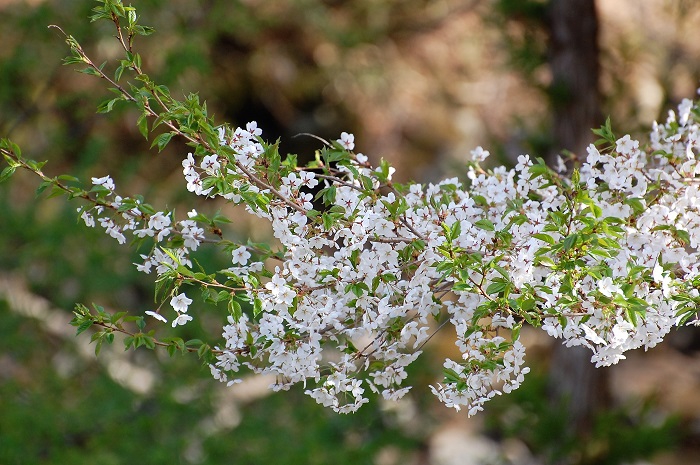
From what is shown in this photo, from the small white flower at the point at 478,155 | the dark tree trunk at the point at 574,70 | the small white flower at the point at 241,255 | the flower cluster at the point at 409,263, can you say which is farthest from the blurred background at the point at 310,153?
the small white flower at the point at 241,255

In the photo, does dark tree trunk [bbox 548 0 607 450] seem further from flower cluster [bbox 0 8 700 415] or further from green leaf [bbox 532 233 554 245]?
green leaf [bbox 532 233 554 245]

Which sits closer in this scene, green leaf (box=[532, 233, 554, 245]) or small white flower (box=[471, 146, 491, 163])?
green leaf (box=[532, 233, 554, 245])

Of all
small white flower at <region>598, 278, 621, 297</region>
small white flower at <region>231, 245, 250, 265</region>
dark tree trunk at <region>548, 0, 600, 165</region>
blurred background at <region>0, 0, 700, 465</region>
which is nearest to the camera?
small white flower at <region>598, 278, 621, 297</region>

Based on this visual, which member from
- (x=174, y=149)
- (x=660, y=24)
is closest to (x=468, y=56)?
(x=660, y=24)

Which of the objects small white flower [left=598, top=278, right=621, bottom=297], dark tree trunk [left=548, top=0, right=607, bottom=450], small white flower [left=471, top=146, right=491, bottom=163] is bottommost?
small white flower [left=598, top=278, right=621, bottom=297]

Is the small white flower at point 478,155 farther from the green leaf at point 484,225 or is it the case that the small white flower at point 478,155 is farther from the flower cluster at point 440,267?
the green leaf at point 484,225

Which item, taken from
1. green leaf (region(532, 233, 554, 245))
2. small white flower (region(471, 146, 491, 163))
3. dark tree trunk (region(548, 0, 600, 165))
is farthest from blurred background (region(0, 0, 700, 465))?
green leaf (region(532, 233, 554, 245))

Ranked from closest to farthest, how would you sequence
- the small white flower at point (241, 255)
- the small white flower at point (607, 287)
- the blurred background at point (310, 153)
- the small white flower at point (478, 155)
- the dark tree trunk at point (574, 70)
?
the small white flower at point (607, 287), the small white flower at point (241, 255), the small white flower at point (478, 155), the dark tree trunk at point (574, 70), the blurred background at point (310, 153)
